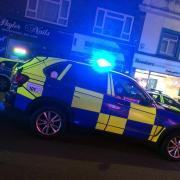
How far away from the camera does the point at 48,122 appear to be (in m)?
7.30

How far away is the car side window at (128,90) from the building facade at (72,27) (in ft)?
42.3

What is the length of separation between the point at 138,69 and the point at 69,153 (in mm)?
15095

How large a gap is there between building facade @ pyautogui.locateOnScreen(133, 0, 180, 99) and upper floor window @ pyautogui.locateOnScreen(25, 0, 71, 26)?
4580 mm

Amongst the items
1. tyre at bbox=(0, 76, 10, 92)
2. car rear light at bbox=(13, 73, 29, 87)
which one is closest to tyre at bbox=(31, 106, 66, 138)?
car rear light at bbox=(13, 73, 29, 87)

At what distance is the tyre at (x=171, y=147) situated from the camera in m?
7.59

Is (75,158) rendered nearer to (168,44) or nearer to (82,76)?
(82,76)

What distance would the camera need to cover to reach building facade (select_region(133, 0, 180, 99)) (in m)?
20.9

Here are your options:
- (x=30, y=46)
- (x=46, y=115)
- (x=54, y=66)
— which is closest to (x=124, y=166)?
(x=46, y=115)

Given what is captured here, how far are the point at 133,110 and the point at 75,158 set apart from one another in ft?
5.58

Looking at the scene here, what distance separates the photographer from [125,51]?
21.0 m

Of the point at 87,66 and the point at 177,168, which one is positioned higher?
the point at 87,66

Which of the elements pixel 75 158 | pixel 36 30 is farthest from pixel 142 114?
pixel 36 30

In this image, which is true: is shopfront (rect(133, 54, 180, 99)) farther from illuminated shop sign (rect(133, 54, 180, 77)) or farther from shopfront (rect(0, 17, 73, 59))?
shopfront (rect(0, 17, 73, 59))

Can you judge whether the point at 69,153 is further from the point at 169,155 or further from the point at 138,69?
the point at 138,69
